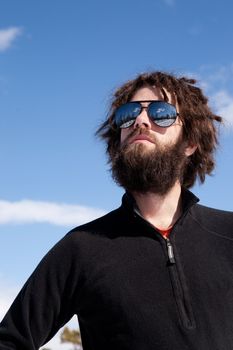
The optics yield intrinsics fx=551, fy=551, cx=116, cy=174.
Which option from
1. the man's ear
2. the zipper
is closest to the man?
the zipper

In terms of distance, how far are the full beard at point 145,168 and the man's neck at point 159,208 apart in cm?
5

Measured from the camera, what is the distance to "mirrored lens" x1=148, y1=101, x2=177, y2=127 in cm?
471

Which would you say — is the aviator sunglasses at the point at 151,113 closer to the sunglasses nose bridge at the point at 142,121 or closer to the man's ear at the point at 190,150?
the sunglasses nose bridge at the point at 142,121

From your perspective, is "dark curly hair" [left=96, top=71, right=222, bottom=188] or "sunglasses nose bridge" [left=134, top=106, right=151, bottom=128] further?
"dark curly hair" [left=96, top=71, right=222, bottom=188]

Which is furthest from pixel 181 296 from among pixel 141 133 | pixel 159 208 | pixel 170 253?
pixel 141 133

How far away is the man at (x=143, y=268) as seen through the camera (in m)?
3.92

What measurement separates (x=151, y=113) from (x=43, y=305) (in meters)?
1.83

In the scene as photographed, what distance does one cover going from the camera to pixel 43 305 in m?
4.11

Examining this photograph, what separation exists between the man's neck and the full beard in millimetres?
49

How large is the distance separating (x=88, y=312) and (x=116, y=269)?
38 cm

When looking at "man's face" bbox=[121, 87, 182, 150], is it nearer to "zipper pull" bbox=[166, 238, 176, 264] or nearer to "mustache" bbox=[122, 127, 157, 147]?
"mustache" bbox=[122, 127, 157, 147]

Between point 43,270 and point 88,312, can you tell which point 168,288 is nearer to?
point 88,312

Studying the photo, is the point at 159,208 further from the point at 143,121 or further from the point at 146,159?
the point at 143,121

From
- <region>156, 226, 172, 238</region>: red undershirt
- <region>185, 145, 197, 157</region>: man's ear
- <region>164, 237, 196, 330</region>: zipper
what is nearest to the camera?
<region>164, 237, 196, 330</region>: zipper
